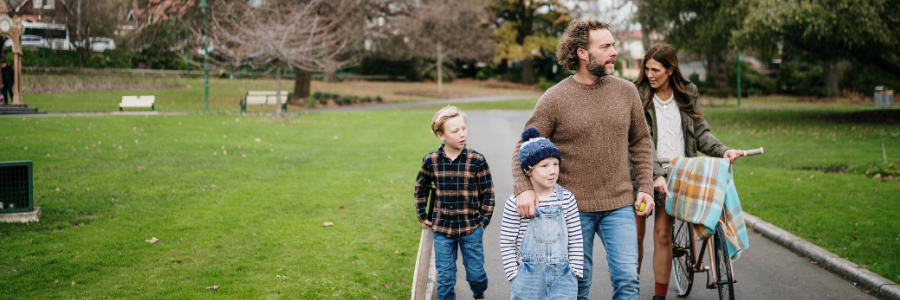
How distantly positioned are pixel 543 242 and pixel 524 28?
187 feet

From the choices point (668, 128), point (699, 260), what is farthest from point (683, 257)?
point (668, 128)

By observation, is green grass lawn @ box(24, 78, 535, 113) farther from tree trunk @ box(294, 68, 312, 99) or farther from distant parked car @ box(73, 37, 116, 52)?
distant parked car @ box(73, 37, 116, 52)

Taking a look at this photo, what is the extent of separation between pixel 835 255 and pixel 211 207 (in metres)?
6.82

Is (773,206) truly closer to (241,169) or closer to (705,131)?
(705,131)

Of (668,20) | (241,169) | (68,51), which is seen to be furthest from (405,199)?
(68,51)

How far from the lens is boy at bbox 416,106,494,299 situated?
4199 millimetres

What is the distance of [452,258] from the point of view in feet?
14.1

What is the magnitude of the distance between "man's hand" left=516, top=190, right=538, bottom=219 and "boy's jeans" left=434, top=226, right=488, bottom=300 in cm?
100

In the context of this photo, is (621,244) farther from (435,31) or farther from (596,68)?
(435,31)

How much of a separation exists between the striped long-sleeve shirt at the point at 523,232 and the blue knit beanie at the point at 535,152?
0.21m

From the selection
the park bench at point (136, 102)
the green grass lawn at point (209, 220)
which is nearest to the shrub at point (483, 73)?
the park bench at point (136, 102)

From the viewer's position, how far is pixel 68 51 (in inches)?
1596

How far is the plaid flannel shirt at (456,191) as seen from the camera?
4199 mm

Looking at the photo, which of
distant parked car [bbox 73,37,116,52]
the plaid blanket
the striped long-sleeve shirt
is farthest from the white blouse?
distant parked car [bbox 73,37,116,52]
